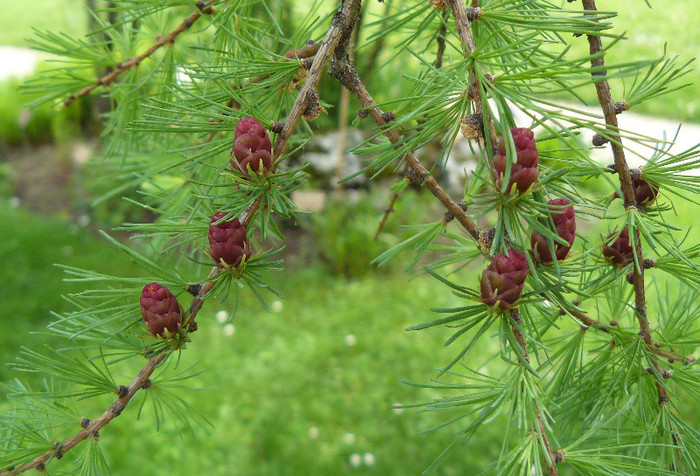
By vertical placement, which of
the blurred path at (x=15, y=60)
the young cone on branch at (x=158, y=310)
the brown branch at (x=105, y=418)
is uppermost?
the young cone on branch at (x=158, y=310)

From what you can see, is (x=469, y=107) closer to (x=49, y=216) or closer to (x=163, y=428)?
(x=163, y=428)

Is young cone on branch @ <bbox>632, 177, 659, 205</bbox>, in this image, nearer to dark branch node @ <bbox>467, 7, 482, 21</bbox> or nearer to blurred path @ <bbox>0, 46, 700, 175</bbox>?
dark branch node @ <bbox>467, 7, 482, 21</bbox>

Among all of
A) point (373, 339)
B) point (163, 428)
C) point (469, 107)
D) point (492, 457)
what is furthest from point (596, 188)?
point (469, 107)

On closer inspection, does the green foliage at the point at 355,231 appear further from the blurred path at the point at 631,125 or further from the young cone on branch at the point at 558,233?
the young cone on branch at the point at 558,233

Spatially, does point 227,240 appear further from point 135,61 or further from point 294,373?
point 294,373

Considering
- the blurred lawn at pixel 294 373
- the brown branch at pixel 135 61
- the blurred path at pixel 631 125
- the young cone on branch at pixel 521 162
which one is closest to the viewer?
the young cone on branch at pixel 521 162

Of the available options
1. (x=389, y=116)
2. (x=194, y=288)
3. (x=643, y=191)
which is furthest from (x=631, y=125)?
(x=194, y=288)

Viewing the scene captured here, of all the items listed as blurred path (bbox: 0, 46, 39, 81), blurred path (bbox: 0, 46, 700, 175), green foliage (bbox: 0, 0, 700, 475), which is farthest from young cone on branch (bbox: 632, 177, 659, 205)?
blurred path (bbox: 0, 46, 39, 81)

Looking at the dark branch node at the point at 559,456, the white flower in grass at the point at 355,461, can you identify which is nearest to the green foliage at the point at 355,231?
the white flower in grass at the point at 355,461
